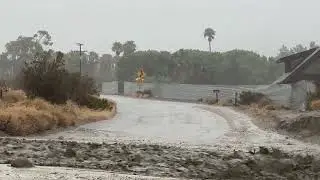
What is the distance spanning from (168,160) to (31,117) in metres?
10.4

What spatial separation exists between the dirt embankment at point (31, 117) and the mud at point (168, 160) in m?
3.94

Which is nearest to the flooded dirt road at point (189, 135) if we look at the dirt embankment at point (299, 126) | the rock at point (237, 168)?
the dirt embankment at point (299, 126)

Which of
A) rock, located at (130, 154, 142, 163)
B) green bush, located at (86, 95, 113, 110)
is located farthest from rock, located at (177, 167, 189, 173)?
green bush, located at (86, 95, 113, 110)

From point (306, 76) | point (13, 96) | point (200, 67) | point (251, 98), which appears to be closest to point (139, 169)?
point (13, 96)

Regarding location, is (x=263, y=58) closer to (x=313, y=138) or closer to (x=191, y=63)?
(x=191, y=63)

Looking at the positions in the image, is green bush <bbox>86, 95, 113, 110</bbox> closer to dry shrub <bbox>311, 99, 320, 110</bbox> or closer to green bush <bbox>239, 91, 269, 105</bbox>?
dry shrub <bbox>311, 99, 320, 110</bbox>

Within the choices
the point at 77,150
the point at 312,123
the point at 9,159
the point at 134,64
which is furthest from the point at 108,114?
the point at 134,64

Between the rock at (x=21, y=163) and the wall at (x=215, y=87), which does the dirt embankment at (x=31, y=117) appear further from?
the wall at (x=215, y=87)

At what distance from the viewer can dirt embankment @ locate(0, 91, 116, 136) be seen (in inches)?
904

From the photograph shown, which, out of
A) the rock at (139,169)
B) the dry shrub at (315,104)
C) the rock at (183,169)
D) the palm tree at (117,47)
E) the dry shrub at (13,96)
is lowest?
the rock at (183,169)

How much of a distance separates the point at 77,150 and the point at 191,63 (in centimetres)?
8837

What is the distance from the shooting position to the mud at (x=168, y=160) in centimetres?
1378

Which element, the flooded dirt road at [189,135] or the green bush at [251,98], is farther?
the green bush at [251,98]

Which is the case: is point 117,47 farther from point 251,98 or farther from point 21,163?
point 21,163
